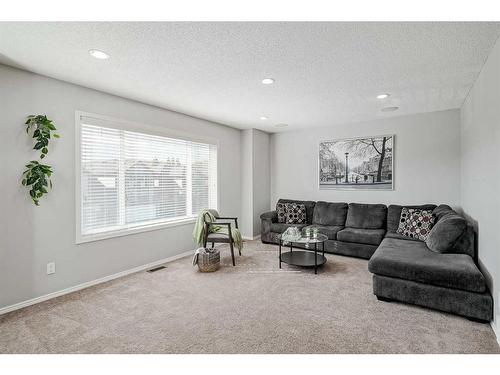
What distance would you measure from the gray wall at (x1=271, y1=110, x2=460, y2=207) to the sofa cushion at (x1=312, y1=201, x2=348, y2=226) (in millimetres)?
293

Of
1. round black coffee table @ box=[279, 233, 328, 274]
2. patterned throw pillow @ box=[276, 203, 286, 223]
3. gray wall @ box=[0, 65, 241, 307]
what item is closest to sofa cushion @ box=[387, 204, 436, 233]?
round black coffee table @ box=[279, 233, 328, 274]

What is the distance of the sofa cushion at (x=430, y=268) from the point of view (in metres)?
2.28

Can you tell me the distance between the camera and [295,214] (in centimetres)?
521

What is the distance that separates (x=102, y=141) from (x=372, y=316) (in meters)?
3.59

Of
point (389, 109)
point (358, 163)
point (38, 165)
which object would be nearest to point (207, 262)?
point (38, 165)

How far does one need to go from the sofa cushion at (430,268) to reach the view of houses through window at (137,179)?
3.05 m

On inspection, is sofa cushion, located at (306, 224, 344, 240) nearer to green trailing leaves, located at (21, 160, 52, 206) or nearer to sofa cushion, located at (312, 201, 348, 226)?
sofa cushion, located at (312, 201, 348, 226)

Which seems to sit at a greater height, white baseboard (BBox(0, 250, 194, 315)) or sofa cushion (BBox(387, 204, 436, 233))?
sofa cushion (BBox(387, 204, 436, 233))

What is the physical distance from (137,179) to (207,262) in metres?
1.54

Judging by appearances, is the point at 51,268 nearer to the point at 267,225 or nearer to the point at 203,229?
the point at 203,229

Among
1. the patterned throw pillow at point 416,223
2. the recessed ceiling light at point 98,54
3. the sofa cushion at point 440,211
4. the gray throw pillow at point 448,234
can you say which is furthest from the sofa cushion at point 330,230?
the recessed ceiling light at point 98,54

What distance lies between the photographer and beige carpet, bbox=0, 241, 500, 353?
6.44 feet

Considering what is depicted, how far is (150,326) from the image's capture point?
7.36 feet

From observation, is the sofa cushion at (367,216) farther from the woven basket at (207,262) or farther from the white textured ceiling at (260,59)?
the woven basket at (207,262)
